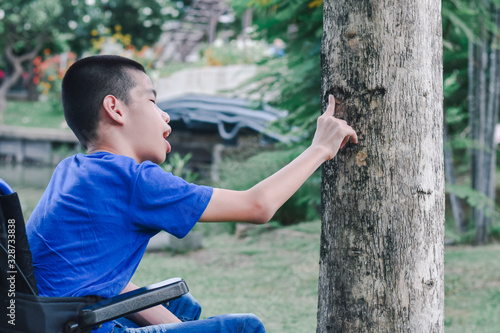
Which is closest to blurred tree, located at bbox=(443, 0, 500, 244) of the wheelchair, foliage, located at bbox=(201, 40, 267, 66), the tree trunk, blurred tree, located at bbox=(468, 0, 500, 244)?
blurred tree, located at bbox=(468, 0, 500, 244)

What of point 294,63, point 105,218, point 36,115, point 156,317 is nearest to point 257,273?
point 294,63

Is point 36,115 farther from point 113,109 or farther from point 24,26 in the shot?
point 113,109

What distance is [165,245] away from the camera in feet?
22.3

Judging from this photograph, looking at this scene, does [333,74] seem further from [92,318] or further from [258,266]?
[258,266]

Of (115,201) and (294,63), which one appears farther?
(294,63)

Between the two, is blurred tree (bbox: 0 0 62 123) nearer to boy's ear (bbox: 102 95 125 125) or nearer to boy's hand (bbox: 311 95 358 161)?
boy's ear (bbox: 102 95 125 125)

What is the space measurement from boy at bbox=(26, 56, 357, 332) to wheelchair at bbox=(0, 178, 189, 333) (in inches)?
2.5

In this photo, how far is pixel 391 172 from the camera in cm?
198

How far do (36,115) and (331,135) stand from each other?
944 inches

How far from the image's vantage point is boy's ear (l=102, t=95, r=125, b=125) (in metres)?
1.80

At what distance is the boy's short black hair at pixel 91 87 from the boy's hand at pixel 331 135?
625 millimetres

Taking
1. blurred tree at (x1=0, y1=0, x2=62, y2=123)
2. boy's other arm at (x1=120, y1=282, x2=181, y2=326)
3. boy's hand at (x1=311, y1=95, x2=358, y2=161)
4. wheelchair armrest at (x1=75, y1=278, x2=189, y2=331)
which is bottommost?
boy's other arm at (x1=120, y1=282, x2=181, y2=326)

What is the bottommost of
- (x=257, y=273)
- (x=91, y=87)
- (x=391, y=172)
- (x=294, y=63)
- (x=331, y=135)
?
(x=257, y=273)

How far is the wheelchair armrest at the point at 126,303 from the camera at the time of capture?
61.0 inches
